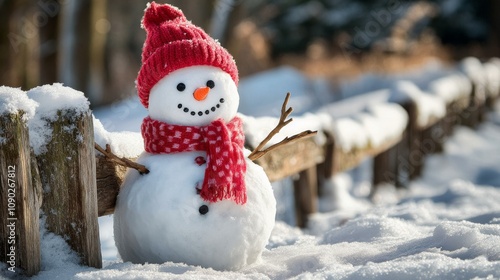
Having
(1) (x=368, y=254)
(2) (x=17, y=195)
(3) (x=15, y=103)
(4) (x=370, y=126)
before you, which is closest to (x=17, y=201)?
(2) (x=17, y=195)

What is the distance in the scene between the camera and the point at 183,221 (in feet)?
7.95

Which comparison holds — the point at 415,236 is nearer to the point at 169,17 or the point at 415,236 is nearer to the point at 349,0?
the point at 169,17

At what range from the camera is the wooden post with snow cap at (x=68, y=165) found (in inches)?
90.4

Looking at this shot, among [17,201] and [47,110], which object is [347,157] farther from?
[17,201]

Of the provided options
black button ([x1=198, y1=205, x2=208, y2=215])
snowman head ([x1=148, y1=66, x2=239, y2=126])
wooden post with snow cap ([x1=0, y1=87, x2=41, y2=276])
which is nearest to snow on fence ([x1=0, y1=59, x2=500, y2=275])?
wooden post with snow cap ([x1=0, y1=87, x2=41, y2=276])

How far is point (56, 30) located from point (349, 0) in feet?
41.0

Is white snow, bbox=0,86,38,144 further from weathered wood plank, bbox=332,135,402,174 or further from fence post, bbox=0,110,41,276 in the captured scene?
weathered wood plank, bbox=332,135,402,174

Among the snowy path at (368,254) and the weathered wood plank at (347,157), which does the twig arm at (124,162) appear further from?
the weathered wood plank at (347,157)

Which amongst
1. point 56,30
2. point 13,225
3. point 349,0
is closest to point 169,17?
point 13,225

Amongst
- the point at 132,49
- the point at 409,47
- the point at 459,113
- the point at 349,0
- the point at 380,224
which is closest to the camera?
the point at 380,224

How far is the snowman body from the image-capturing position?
243cm

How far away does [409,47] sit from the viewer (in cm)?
1695

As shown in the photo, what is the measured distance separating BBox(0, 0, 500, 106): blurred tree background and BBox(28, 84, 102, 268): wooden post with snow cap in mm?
7300

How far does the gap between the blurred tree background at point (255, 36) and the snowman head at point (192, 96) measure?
7147 mm
